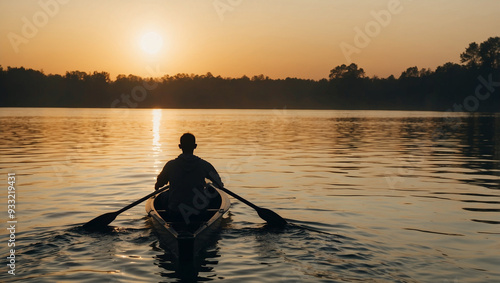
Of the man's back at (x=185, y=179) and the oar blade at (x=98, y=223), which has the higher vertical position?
the man's back at (x=185, y=179)

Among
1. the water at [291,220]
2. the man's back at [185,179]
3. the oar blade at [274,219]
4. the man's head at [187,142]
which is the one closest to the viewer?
the water at [291,220]

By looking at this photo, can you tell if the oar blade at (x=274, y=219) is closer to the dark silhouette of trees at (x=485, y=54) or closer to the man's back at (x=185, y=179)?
the man's back at (x=185, y=179)

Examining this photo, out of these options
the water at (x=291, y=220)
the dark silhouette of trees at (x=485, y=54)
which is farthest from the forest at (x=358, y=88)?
the water at (x=291, y=220)

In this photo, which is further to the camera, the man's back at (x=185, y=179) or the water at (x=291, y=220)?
the man's back at (x=185, y=179)

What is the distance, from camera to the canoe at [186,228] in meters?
Result: 7.38

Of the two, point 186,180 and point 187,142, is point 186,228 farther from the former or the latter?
point 187,142

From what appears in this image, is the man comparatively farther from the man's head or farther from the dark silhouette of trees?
the dark silhouette of trees

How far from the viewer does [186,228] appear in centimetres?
846

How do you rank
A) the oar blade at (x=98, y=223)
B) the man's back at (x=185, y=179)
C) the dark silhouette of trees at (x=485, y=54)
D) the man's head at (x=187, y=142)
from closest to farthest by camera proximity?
the man's head at (x=187, y=142) → the man's back at (x=185, y=179) → the oar blade at (x=98, y=223) → the dark silhouette of trees at (x=485, y=54)

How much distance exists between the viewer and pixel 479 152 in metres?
26.7

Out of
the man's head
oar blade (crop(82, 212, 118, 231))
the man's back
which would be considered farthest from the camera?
oar blade (crop(82, 212, 118, 231))

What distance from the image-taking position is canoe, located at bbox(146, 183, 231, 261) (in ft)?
24.2

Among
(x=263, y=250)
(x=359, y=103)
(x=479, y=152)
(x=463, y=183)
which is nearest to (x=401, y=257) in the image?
(x=263, y=250)

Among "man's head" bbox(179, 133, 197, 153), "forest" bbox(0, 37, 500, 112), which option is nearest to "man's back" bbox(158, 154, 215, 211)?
"man's head" bbox(179, 133, 197, 153)
